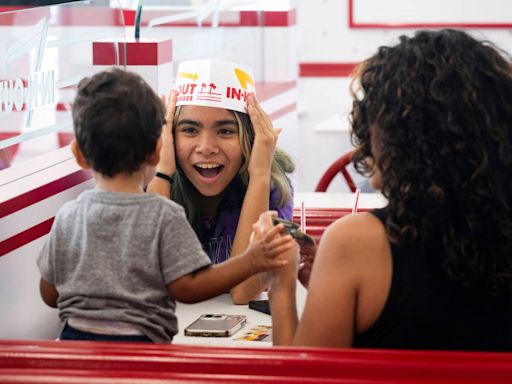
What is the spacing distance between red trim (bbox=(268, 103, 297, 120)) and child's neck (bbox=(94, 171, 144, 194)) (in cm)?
358

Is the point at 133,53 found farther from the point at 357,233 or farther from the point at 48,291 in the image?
the point at 357,233

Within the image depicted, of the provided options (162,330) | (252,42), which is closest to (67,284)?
(162,330)

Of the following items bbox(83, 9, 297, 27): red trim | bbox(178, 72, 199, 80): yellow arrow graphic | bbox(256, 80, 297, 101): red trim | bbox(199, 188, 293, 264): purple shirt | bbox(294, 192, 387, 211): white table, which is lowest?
bbox(294, 192, 387, 211): white table

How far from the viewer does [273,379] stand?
1227 millimetres

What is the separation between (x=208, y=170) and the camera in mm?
2416

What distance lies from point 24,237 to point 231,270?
66 cm

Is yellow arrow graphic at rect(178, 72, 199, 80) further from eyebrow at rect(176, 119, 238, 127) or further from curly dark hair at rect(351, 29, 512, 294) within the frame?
curly dark hair at rect(351, 29, 512, 294)

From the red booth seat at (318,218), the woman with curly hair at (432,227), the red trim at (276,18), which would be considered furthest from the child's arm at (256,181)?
the red trim at (276,18)

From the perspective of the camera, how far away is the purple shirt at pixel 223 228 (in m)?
2.43

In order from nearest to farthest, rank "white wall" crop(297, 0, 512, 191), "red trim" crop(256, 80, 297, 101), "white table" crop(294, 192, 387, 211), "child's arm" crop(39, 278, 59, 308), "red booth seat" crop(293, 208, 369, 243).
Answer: "child's arm" crop(39, 278, 59, 308) < "red booth seat" crop(293, 208, 369, 243) < "white table" crop(294, 192, 387, 211) < "red trim" crop(256, 80, 297, 101) < "white wall" crop(297, 0, 512, 191)

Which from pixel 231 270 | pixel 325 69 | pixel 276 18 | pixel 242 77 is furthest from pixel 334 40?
pixel 231 270

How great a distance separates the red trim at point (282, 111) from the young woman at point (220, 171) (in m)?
2.70

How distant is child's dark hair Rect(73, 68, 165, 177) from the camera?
1.56 m

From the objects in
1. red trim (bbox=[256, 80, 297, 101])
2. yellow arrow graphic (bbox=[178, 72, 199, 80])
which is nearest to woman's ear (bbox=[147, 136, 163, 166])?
yellow arrow graphic (bbox=[178, 72, 199, 80])
